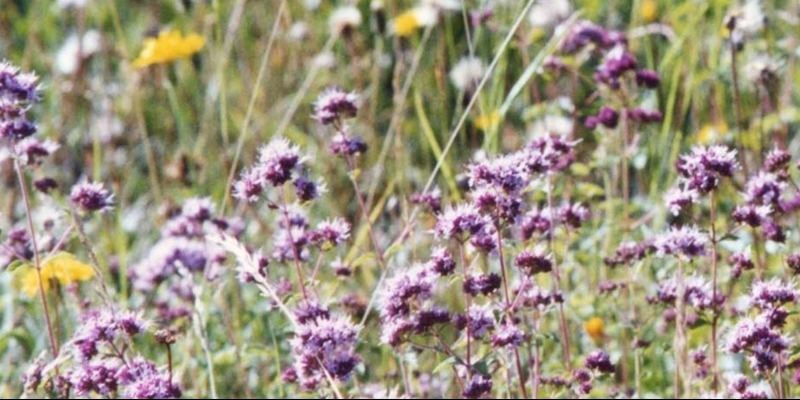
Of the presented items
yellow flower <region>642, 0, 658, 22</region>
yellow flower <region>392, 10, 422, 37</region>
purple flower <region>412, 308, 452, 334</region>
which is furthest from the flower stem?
yellow flower <region>642, 0, 658, 22</region>

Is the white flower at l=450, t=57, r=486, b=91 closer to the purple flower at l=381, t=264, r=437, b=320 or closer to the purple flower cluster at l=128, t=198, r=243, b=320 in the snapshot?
the purple flower cluster at l=128, t=198, r=243, b=320

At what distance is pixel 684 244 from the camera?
217 centimetres

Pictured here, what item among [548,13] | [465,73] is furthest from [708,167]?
[548,13]

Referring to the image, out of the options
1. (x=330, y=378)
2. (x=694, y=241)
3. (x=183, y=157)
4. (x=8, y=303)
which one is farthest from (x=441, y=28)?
(x=330, y=378)

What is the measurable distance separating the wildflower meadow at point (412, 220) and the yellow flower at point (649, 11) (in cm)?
3

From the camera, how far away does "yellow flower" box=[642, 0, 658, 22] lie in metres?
4.64

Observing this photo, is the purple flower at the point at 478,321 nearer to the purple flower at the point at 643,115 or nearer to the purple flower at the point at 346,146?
the purple flower at the point at 346,146

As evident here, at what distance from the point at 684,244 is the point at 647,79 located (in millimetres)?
A: 983

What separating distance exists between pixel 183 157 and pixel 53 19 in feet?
8.54

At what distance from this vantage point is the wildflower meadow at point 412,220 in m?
2.08

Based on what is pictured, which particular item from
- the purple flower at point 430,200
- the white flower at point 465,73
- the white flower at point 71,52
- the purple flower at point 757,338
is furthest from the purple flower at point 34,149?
the white flower at point 71,52

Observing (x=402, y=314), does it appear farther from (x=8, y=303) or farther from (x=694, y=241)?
(x=8, y=303)

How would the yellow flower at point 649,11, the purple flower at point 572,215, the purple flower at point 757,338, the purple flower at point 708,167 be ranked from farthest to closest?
the yellow flower at point 649,11
the purple flower at point 572,215
the purple flower at point 708,167
the purple flower at point 757,338

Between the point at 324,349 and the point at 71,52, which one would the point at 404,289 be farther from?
the point at 71,52
